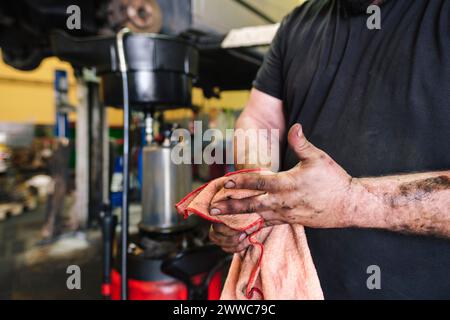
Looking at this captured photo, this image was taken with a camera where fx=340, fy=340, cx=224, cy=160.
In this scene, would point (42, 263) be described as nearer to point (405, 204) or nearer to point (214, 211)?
point (214, 211)

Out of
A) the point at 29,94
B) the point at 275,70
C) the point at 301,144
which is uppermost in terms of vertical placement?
the point at 29,94

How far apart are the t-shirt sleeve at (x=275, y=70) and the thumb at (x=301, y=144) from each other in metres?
0.42

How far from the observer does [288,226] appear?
25.2 inches

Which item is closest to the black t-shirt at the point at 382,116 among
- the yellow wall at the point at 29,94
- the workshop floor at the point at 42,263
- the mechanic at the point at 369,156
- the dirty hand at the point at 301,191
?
the mechanic at the point at 369,156

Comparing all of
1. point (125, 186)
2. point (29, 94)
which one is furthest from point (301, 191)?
point (29, 94)

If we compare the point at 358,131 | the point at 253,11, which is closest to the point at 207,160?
the point at 358,131

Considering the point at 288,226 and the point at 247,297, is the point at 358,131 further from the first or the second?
the point at 247,297

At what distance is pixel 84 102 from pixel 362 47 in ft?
8.87

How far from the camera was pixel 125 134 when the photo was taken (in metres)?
1.03

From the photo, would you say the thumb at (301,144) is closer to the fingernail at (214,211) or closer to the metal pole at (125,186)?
the fingernail at (214,211)

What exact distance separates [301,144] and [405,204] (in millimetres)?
190

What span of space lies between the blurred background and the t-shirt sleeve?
0.30 meters

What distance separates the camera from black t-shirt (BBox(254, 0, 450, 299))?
0.56 m

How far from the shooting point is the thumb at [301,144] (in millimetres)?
460
